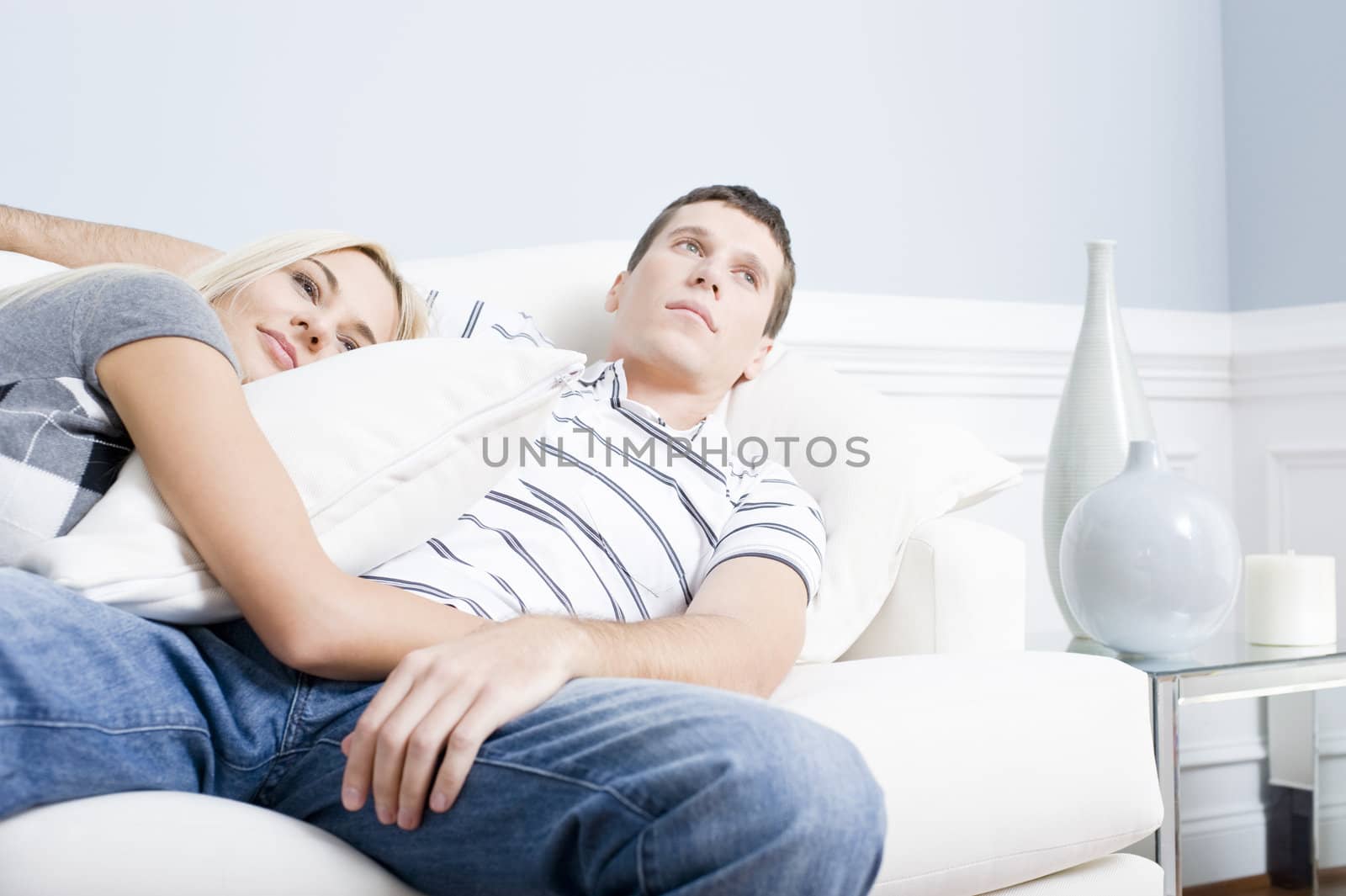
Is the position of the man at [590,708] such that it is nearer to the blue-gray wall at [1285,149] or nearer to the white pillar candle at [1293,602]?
the white pillar candle at [1293,602]

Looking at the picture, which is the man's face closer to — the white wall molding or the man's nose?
the man's nose

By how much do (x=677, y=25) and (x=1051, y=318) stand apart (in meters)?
0.96

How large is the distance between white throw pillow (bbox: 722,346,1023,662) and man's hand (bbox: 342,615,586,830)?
59 cm

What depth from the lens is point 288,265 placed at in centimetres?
133

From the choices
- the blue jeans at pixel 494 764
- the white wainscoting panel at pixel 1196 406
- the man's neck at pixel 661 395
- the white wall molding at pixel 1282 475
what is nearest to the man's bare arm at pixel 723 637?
the blue jeans at pixel 494 764

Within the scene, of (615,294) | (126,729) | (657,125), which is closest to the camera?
(126,729)

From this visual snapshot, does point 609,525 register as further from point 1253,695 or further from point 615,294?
point 1253,695

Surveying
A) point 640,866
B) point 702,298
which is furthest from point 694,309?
point 640,866

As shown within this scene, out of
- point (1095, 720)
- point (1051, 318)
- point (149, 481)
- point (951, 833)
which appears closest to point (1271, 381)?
point (1051, 318)

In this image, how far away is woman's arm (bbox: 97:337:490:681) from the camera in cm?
85

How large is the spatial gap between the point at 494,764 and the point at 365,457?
1.12ft

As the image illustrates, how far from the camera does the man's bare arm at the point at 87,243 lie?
1441 mm

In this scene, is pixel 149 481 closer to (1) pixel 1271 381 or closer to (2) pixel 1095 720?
(2) pixel 1095 720

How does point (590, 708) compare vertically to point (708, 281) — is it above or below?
below
